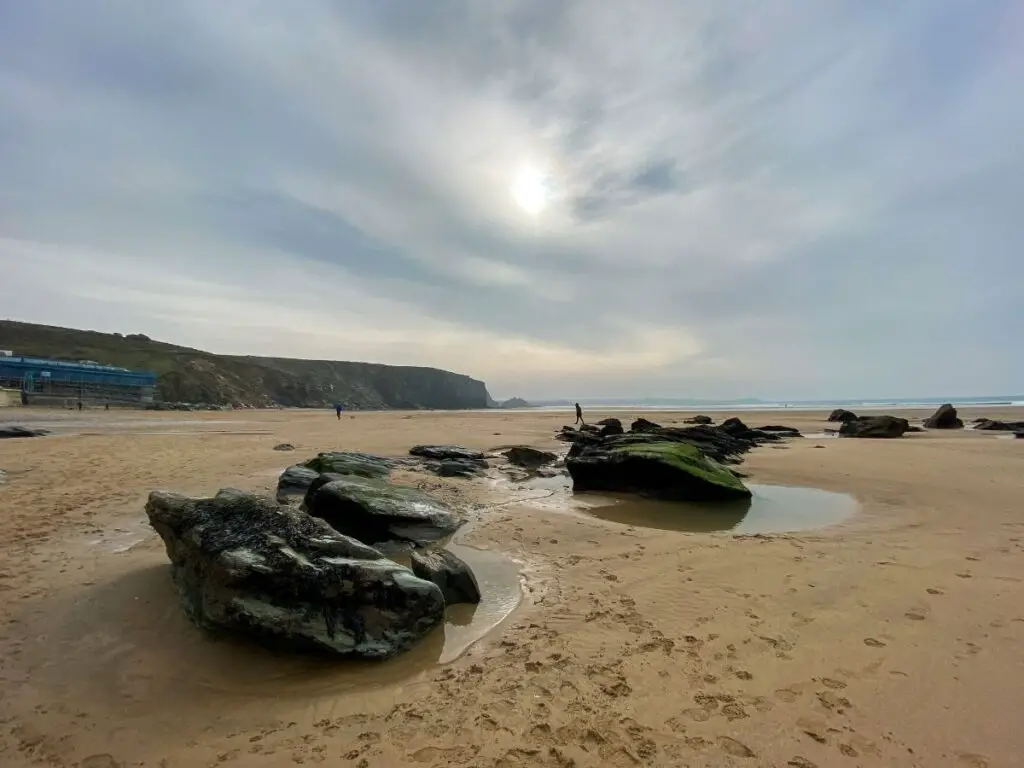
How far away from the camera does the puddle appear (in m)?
10.4

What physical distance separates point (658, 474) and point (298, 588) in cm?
1012

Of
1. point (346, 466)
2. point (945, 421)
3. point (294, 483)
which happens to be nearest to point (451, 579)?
point (294, 483)

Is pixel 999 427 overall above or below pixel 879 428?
above

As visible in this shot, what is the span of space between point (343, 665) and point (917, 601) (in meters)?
6.62

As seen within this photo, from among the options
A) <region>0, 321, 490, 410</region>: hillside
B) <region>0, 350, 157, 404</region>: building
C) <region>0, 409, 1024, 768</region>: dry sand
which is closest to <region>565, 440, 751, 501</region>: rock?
<region>0, 409, 1024, 768</region>: dry sand

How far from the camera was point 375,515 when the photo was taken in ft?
28.9

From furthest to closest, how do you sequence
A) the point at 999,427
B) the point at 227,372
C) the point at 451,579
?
the point at 227,372 → the point at 999,427 → the point at 451,579

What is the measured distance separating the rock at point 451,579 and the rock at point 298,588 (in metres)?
0.62

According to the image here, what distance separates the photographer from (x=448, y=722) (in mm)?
4016

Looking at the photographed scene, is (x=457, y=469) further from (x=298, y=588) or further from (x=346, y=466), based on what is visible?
(x=298, y=588)

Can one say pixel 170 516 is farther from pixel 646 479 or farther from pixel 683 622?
pixel 646 479

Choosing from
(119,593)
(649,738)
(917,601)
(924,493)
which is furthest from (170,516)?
(924,493)

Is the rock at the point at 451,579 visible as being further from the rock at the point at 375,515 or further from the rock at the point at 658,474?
the rock at the point at 658,474

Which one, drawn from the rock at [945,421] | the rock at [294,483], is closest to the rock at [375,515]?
the rock at [294,483]
